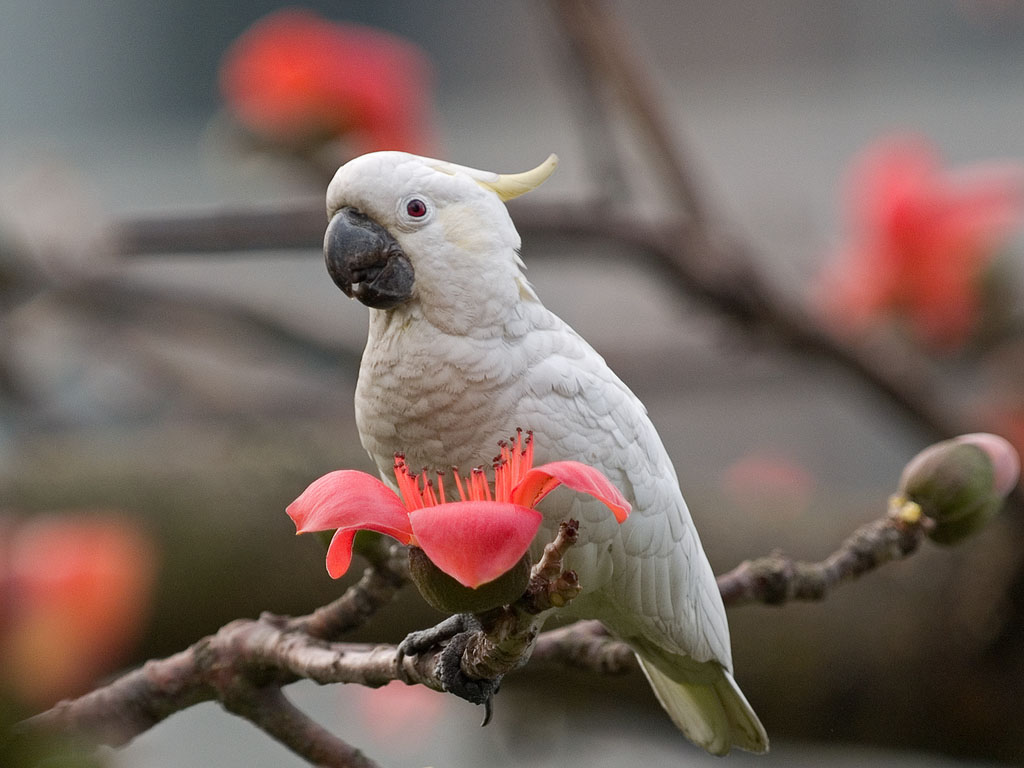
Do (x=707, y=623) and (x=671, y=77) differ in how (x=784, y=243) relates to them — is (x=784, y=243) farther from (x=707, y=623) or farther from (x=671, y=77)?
(x=707, y=623)

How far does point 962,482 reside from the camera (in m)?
0.35

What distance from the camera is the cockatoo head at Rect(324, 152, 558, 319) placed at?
30 centimetres

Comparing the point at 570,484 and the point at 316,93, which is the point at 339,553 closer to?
the point at 570,484

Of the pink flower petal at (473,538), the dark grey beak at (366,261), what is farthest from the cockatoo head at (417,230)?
the pink flower petal at (473,538)

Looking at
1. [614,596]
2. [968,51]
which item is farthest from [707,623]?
[968,51]

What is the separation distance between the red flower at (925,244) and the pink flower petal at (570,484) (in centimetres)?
92

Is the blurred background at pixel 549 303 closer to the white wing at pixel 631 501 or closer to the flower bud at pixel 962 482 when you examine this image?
the white wing at pixel 631 501

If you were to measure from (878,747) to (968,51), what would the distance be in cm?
167

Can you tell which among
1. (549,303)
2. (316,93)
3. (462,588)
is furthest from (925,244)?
(462,588)

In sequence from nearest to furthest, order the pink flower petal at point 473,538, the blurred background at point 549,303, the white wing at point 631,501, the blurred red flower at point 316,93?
the pink flower petal at point 473,538 → the white wing at point 631,501 → the blurred background at point 549,303 → the blurred red flower at point 316,93

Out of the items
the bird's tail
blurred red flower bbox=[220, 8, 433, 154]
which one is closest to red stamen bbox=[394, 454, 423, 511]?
the bird's tail

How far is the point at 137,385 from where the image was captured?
4.80 feet

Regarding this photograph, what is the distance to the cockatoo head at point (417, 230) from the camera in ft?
0.99

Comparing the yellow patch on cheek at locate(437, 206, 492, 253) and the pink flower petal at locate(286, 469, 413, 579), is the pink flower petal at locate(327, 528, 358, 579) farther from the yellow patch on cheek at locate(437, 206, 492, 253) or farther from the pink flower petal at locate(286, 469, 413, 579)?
the yellow patch on cheek at locate(437, 206, 492, 253)
